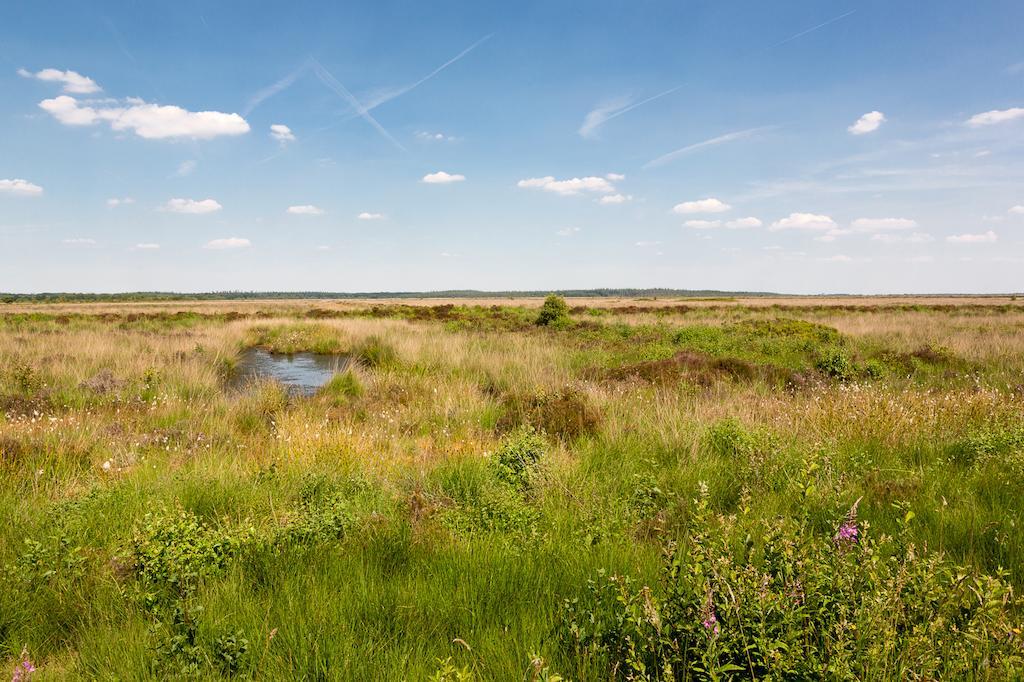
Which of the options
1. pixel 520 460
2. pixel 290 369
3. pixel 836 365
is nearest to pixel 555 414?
pixel 520 460

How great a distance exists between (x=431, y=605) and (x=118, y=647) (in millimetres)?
1353

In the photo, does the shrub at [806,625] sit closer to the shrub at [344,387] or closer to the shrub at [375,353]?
the shrub at [344,387]

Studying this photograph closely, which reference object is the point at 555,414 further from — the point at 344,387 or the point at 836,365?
the point at 836,365

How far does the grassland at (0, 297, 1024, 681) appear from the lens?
1986mm

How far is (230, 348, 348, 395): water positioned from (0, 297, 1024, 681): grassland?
412cm

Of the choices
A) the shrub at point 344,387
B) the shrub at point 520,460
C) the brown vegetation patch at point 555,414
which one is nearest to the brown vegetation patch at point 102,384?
the shrub at point 344,387

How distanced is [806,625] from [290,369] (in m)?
16.3

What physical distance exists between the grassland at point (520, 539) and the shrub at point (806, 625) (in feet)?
0.05

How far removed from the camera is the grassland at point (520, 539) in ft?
6.52

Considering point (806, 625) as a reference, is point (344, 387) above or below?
below

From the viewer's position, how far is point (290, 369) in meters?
16.2

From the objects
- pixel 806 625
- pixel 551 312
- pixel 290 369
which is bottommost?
pixel 290 369

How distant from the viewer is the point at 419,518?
3.63 meters

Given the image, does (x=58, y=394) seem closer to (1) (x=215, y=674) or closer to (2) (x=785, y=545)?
(1) (x=215, y=674)
